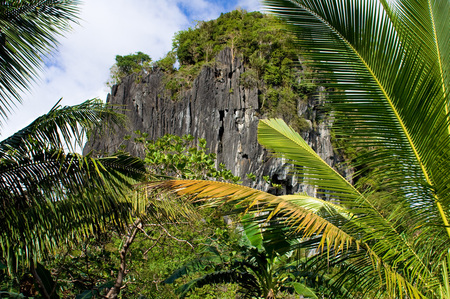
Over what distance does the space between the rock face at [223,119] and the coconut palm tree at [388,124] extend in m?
24.5

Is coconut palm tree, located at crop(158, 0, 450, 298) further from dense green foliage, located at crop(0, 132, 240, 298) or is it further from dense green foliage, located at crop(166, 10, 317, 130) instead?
dense green foliage, located at crop(166, 10, 317, 130)

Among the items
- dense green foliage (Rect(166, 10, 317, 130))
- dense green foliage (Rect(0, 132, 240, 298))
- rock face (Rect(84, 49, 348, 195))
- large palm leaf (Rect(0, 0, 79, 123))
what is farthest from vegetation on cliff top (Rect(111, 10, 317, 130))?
large palm leaf (Rect(0, 0, 79, 123))

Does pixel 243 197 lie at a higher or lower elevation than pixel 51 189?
lower

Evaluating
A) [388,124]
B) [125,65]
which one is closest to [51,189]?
[388,124]

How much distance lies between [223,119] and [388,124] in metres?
29.0

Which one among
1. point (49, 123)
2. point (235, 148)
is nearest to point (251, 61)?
point (235, 148)

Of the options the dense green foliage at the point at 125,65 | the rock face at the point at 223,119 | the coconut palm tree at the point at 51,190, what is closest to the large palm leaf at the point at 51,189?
the coconut palm tree at the point at 51,190

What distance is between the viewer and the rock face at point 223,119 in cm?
2920

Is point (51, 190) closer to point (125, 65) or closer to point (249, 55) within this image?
point (249, 55)

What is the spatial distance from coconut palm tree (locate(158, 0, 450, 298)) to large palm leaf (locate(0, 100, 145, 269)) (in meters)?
1.56

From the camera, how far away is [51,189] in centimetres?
331

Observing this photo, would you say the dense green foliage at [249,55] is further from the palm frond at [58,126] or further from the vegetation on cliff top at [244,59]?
the palm frond at [58,126]

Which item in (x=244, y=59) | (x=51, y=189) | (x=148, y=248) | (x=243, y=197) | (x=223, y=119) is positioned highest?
(x=244, y=59)

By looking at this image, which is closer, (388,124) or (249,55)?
(388,124)
